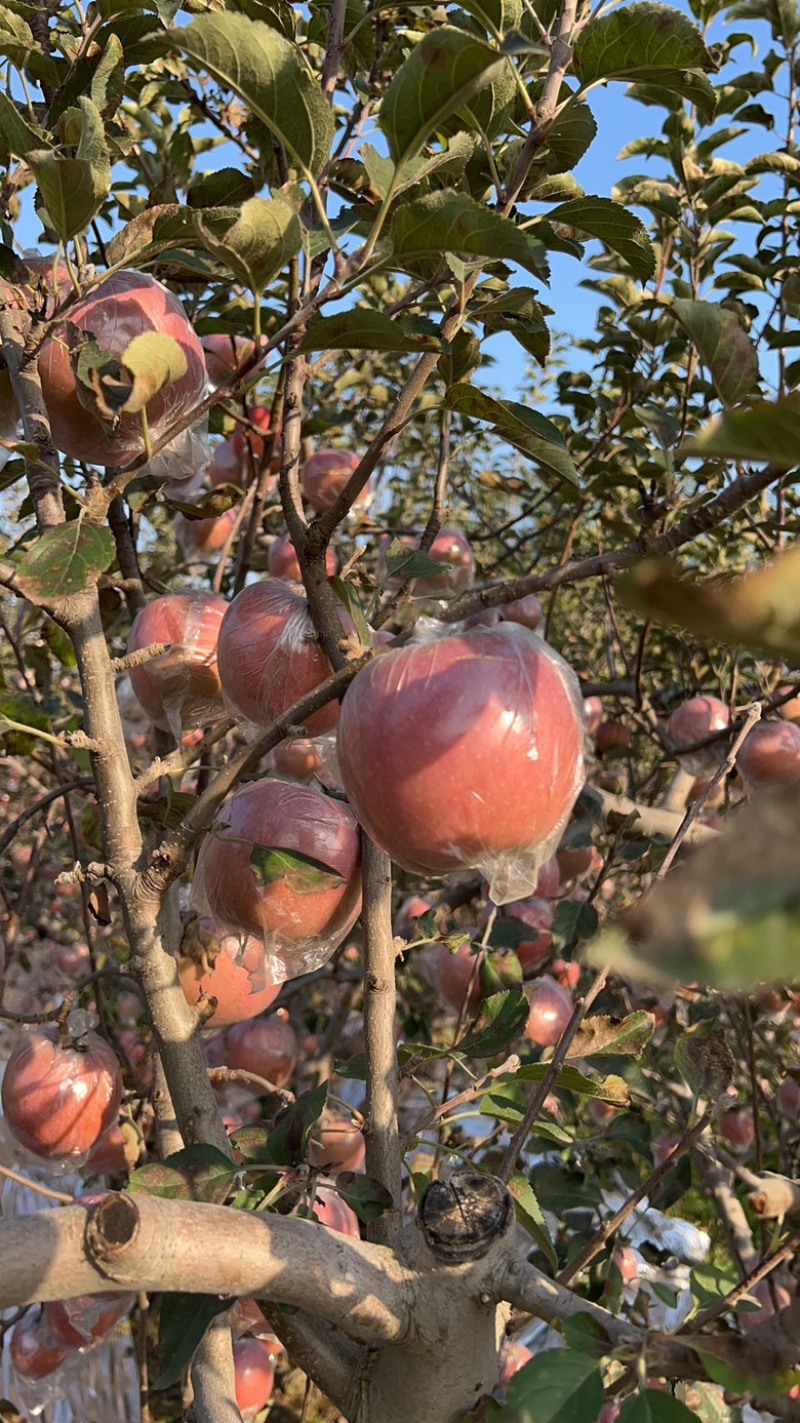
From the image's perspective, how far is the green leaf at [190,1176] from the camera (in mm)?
873

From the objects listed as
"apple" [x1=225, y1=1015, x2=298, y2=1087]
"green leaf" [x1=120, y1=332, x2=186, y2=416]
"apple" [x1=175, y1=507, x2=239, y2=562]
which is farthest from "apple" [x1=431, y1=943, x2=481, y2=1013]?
"green leaf" [x1=120, y1=332, x2=186, y2=416]

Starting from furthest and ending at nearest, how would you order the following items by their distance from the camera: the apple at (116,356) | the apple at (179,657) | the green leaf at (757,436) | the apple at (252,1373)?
the apple at (252,1373), the apple at (179,657), the apple at (116,356), the green leaf at (757,436)

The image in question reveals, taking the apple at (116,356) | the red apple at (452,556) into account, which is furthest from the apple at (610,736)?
the apple at (116,356)

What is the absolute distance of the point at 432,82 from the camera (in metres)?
0.67

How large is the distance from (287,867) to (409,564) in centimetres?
29

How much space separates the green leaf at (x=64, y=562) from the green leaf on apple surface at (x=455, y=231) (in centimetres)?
34

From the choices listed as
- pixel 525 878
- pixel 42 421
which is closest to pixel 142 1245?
pixel 525 878

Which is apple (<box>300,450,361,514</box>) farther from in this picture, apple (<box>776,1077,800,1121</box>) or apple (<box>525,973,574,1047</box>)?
apple (<box>776,1077,800,1121</box>)

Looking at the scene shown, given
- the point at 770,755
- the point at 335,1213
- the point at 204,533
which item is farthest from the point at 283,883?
the point at 204,533

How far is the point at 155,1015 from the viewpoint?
3.16ft

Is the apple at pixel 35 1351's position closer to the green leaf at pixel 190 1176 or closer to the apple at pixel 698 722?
the green leaf at pixel 190 1176

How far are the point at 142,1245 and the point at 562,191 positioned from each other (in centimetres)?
96

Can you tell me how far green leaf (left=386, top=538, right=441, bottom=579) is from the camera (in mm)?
946

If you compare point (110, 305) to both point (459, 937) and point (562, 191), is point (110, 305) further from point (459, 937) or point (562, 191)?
point (459, 937)
